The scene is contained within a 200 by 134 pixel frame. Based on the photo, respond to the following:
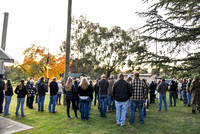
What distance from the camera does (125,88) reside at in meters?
6.67

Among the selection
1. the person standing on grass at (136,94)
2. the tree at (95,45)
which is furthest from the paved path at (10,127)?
the tree at (95,45)

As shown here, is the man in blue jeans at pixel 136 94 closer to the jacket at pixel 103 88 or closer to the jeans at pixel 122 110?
the jeans at pixel 122 110

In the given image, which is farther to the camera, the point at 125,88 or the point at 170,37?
the point at 170,37

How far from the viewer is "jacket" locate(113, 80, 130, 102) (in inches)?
259

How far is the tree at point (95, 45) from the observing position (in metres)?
32.6

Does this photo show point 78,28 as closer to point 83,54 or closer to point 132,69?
point 83,54

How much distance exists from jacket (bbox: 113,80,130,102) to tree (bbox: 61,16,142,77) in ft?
85.2

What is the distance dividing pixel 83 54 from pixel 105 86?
25013mm

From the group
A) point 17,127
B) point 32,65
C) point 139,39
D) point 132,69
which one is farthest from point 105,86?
point 32,65

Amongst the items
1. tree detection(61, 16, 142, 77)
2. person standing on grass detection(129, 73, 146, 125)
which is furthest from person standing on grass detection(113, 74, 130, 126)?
tree detection(61, 16, 142, 77)

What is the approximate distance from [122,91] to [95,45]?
88.1ft

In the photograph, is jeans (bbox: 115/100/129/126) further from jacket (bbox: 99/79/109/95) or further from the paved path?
the paved path

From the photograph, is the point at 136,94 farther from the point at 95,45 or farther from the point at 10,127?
the point at 95,45

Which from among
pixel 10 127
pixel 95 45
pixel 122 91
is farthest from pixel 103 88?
pixel 95 45
